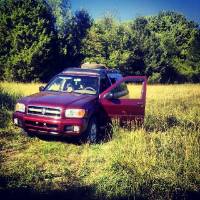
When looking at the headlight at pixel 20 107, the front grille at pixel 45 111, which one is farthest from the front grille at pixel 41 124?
the headlight at pixel 20 107

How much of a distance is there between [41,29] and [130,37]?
13.6m

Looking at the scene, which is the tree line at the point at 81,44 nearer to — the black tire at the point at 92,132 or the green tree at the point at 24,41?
the green tree at the point at 24,41

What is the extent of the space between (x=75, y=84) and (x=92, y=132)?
169 centimetres

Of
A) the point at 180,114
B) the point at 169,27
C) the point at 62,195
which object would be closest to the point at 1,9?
the point at 180,114

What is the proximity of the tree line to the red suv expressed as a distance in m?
21.5

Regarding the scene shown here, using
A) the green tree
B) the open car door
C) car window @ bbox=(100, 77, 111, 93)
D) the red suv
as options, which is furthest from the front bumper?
the green tree

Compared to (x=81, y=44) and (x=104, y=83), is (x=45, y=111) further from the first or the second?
(x=81, y=44)

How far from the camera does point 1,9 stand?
32031 mm

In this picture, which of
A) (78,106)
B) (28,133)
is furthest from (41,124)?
(78,106)

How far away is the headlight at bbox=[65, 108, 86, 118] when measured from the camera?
26.2ft

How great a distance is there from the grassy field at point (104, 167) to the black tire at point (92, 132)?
290 millimetres

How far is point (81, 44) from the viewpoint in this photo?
133ft

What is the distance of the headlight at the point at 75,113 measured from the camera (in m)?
8.00

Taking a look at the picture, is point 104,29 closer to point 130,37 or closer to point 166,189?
point 130,37
